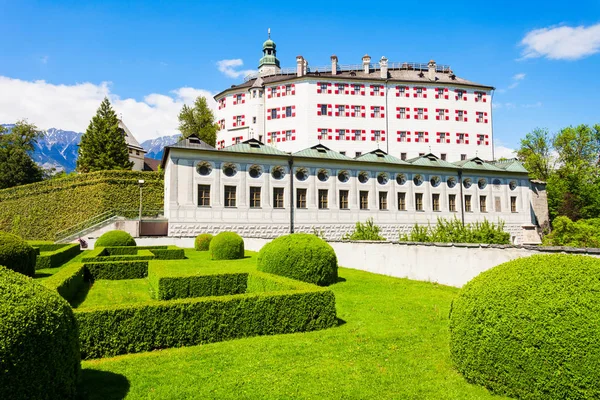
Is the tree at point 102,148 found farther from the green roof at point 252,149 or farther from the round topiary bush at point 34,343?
the round topiary bush at point 34,343

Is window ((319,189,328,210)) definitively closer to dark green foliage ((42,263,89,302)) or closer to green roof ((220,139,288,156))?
green roof ((220,139,288,156))

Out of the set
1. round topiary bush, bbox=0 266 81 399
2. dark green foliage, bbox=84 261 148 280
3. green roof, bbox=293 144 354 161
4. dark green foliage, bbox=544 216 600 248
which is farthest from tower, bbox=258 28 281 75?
round topiary bush, bbox=0 266 81 399

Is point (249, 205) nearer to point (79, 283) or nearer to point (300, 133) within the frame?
point (300, 133)

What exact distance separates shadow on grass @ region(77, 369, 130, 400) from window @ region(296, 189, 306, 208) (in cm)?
2791

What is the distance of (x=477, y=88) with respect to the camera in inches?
1885

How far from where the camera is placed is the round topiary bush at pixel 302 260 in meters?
12.8

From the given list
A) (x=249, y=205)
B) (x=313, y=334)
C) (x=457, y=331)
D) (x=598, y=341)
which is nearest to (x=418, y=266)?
(x=313, y=334)

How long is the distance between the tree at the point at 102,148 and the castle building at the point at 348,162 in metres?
11.7

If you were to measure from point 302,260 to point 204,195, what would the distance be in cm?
1950

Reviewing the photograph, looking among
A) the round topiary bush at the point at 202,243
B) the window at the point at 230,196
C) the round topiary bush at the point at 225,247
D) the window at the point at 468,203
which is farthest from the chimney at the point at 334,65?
the round topiary bush at the point at 225,247

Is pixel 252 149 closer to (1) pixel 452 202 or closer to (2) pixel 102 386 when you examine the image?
(1) pixel 452 202

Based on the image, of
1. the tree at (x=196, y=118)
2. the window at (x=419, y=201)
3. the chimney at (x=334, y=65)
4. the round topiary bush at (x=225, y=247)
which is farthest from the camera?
the tree at (x=196, y=118)

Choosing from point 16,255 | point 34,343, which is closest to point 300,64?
point 16,255

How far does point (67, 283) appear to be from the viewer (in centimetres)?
1019
